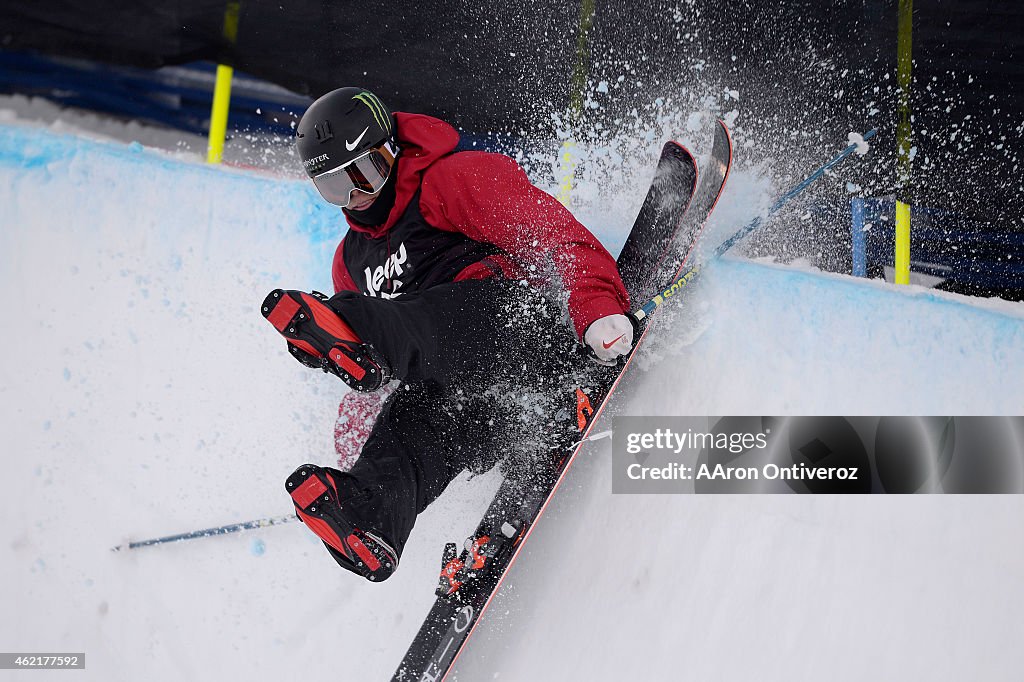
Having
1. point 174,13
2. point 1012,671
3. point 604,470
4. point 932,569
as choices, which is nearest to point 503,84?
point 174,13

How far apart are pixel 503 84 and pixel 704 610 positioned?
1789 mm

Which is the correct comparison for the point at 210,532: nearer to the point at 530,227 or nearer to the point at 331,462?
the point at 331,462

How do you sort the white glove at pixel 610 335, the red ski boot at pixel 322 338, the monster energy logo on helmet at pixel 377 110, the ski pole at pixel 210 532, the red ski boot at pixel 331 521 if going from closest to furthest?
the red ski boot at pixel 322 338 → the red ski boot at pixel 331 521 → the white glove at pixel 610 335 → the monster energy logo on helmet at pixel 377 110 → the ski pole at pixel 210 532

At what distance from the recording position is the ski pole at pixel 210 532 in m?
2.01

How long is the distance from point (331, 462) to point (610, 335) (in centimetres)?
115

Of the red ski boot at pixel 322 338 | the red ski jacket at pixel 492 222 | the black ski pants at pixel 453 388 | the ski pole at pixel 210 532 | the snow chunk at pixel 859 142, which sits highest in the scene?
the snow chunk at pixel 859 142

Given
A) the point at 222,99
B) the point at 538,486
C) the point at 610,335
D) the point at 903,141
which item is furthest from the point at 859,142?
the point at 222,99

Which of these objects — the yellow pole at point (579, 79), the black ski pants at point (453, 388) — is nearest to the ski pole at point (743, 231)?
the black ski pants at point (453, 388)

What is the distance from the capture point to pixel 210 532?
7.14 ft

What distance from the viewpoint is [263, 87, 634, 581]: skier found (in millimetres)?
1415

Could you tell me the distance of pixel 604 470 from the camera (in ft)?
6.83

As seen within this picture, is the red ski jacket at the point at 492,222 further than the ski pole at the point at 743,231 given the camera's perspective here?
No

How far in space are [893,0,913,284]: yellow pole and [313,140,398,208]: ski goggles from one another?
175 cm

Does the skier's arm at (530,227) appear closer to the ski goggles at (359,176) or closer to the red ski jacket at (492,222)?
the red ski jacket at (492,222)
